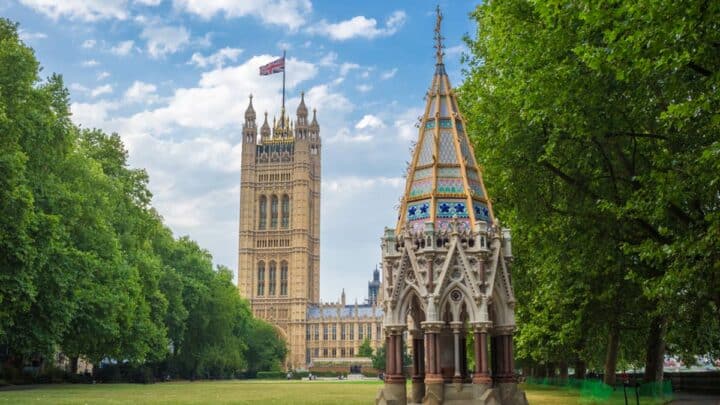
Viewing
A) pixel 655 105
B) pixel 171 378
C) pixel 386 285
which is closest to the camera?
pixel 386 285

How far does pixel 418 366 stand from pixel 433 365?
2692 mm

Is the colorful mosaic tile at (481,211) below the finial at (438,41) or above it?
below

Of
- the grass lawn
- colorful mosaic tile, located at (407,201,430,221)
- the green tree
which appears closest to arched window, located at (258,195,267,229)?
the grass lawn

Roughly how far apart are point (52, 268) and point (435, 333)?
24.7 meters

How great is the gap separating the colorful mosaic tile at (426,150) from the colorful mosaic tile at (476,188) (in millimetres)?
1097

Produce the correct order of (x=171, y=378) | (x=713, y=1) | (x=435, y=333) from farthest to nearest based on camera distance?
(x=171, y=378), (x=435, y=333), (x=713, y=1)

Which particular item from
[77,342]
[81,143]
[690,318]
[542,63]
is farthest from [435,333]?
[81,143]

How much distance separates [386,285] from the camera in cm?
1681

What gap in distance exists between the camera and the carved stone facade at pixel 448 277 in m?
15.9

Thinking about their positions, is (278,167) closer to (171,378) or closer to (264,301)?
(264,301)

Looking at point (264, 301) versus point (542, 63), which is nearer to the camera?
point (542, 63)

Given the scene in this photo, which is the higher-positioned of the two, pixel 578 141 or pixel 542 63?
pixel 542 63

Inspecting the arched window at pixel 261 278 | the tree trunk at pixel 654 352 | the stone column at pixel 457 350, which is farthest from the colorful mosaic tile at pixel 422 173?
the arched window at pixel 261 278

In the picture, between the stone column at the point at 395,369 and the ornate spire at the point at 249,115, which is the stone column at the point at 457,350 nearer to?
the stone column at the point at 395,369
